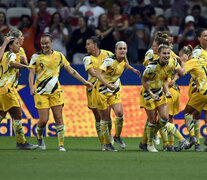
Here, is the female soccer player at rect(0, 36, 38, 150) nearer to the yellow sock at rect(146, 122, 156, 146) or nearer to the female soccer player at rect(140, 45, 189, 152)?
the yellow sock at rect(146, 122, 156, 146)

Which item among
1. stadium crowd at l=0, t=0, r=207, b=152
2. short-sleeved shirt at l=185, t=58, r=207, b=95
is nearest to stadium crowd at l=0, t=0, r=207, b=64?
stadium crowd at l=0, t=0, r=207, b=152

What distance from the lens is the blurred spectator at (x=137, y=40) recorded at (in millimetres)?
19125

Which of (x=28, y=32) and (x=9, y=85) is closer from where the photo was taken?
(x=9, y=85)

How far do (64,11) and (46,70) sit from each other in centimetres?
786

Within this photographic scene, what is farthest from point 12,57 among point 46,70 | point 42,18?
point 42,18

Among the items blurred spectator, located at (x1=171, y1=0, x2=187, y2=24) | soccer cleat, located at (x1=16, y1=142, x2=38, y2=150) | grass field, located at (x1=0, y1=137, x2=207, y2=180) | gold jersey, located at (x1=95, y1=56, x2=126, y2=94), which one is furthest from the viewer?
blurred spectator, located at (x1=171, y1=0, x2=187, y2=24)

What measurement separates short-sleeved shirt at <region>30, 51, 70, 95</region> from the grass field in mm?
1234

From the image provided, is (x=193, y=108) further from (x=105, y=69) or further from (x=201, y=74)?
(x=105, y=69)

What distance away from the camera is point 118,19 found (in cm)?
1958

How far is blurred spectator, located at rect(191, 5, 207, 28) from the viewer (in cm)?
1967

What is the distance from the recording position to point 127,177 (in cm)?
857

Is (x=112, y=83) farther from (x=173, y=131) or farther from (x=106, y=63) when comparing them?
(x=173, y=131)

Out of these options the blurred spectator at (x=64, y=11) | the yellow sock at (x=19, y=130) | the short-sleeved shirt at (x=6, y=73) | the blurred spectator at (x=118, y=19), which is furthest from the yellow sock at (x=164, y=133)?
the blurred spectator at (x=64, y=11)

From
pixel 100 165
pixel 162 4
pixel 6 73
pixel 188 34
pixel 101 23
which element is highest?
pixel 162 4
